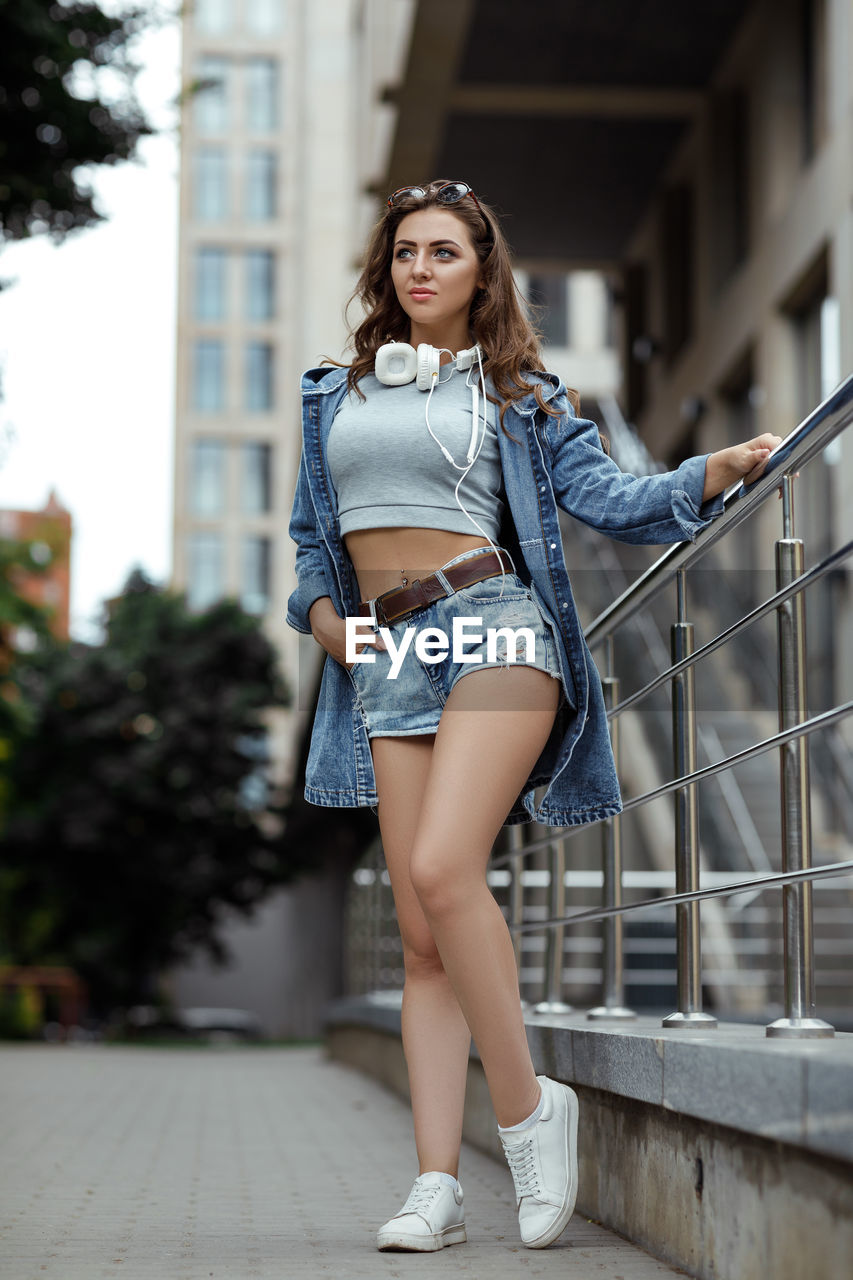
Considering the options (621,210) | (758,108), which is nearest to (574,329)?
(621,210)

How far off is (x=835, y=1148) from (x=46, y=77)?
10.8 metres

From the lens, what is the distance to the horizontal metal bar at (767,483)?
2.93 metres

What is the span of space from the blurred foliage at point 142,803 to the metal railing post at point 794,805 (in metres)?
22.8

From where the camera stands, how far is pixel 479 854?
3227 millimetres

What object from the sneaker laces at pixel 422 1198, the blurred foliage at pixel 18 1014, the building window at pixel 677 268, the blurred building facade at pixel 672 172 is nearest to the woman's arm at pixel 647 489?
the sneaker laces at pixel 422 1198

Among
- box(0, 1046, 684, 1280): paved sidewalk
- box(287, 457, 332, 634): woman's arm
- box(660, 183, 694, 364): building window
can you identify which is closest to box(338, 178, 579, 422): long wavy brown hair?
box(287, 457, 332, 634): woman's arm

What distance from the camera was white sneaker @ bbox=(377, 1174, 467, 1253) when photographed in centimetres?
326

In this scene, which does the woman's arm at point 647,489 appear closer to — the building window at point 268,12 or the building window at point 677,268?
the building window at point 677,268

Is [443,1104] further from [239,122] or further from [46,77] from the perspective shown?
[239,122]

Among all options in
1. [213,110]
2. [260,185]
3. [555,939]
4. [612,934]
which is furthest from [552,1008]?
[213,110]

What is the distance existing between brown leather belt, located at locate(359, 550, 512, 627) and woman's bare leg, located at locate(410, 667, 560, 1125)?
0.20m

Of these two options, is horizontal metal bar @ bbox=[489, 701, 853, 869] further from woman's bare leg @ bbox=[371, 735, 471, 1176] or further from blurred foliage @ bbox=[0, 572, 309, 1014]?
blurred foliage @ bbox=[0, 572, 309, 1014]

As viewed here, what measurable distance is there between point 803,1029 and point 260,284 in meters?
62.2

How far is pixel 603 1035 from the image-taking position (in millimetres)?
3539
